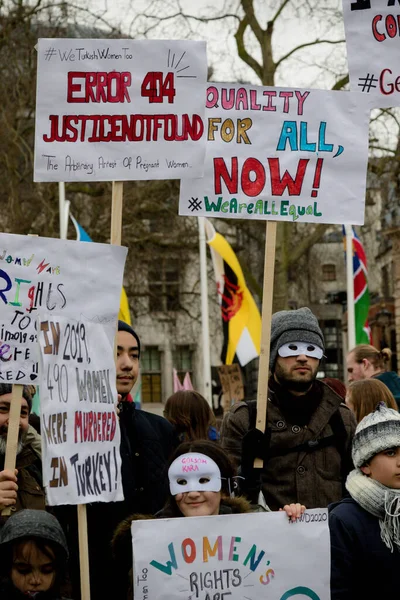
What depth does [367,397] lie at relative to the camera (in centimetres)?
611

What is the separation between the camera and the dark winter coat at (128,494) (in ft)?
16.8

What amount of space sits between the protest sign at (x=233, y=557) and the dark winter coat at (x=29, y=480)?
34.1 inches

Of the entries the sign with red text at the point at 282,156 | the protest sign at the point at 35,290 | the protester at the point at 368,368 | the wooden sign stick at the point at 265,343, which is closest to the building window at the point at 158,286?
the protester at the point at 368,368

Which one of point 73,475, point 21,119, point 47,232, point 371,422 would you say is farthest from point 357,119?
point 21,119

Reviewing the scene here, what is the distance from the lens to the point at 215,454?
4.72 meters

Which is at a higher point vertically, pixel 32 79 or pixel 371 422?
pixel 32 79

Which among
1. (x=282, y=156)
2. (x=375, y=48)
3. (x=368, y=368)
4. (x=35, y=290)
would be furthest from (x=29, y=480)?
(x=368, y=368)

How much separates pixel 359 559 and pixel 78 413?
1.15 meters

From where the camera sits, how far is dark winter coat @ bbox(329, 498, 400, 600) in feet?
13.9

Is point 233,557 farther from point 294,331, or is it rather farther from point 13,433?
point 294,331

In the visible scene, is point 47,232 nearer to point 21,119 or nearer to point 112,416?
point 21,119

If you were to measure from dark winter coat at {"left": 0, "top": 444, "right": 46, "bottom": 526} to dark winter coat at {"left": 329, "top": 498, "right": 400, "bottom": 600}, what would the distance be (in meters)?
1.35

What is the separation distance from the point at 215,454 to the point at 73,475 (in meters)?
0.56

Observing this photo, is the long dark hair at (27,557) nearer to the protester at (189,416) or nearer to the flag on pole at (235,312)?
the protester at (189,416)
